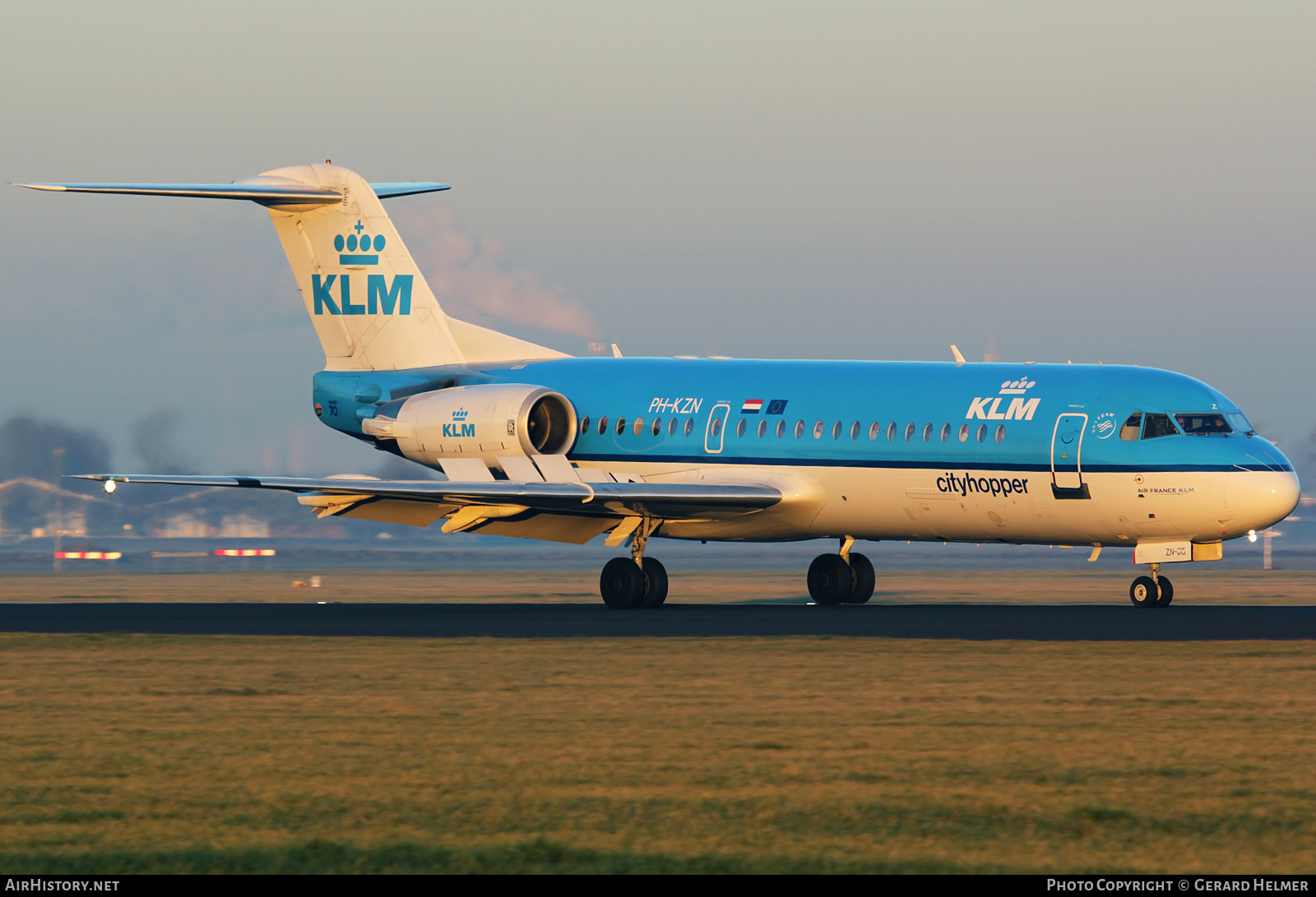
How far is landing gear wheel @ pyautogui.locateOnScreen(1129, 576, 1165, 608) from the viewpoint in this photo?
3028 centimetres

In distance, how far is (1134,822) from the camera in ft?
34.8

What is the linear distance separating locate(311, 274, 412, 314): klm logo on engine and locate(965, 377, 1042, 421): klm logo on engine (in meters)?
12.8

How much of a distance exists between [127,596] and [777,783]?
36111 mm

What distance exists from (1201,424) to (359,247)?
57.1 ft

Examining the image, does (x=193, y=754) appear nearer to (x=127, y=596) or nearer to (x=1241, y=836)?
(x=1241, y=836)

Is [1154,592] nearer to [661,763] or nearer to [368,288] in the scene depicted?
[368,288]

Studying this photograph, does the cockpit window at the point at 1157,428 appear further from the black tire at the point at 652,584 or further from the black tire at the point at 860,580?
the black tire at the point at 652,584

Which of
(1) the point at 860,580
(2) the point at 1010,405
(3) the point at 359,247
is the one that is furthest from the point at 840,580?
(3) the point at 359,247

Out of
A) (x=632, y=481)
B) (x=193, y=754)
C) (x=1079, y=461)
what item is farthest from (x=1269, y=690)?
(x=632, y=481)

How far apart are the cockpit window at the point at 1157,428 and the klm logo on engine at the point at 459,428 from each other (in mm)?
12425

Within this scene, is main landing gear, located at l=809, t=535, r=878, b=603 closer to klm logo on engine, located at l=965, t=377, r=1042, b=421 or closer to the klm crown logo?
klm logo on engine, located at l=965, t=377, r=1042, b=421

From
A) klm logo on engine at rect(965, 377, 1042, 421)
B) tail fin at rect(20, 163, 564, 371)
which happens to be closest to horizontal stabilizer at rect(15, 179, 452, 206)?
tail fin at rect(20, 163, 564, 371)

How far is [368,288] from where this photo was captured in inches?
1507

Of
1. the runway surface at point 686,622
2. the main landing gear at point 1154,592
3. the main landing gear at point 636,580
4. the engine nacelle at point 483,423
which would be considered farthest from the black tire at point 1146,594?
the engine nacelle at point 483,423
